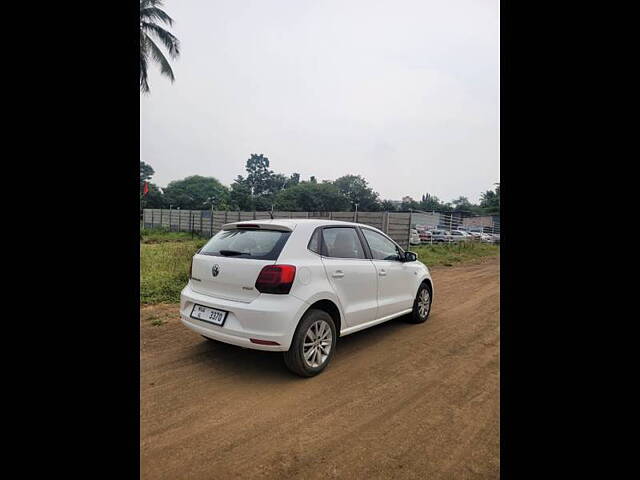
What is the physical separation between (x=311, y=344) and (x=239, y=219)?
53.2ft

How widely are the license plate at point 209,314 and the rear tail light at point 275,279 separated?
0.46 meters

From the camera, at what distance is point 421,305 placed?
16.6ft

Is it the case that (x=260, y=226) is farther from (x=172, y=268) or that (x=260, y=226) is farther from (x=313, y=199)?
(x=313, y=199)

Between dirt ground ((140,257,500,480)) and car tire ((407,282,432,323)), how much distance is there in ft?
1.97

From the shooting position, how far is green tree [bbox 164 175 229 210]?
5212 centimetres

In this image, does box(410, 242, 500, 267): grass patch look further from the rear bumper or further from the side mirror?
the rear bumper

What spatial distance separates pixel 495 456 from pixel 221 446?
5.64 feet

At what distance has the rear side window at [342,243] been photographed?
3715 mm
